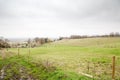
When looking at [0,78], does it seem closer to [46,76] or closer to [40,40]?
[46,76]

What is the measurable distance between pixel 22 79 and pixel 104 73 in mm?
9030

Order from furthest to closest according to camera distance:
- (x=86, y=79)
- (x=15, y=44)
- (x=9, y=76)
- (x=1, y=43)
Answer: (x=15, y=44)
(x=1, y=43)
(x=9, y=76)
(x=86, y=79)

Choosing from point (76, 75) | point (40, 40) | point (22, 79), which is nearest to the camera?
point (76, 75)

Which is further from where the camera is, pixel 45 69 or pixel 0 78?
pixel 45 69

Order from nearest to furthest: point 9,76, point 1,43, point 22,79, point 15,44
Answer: point 22,79 → point 9,76 → point 1,43 → point 15,44

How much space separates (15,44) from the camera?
103 m

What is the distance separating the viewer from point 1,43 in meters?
91.8

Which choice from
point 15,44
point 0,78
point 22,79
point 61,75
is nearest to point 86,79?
point 61,75

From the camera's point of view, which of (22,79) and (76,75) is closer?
(76,75)

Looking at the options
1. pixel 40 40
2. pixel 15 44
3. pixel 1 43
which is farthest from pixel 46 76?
pixel 40 40

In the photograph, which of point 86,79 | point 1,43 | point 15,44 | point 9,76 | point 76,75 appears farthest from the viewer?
point 15,44

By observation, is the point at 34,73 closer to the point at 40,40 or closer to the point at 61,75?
the point at 61,75

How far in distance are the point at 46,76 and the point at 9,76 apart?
5069mm

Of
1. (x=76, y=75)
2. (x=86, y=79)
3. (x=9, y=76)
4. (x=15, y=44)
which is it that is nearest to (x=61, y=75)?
(x=76, y=75)
